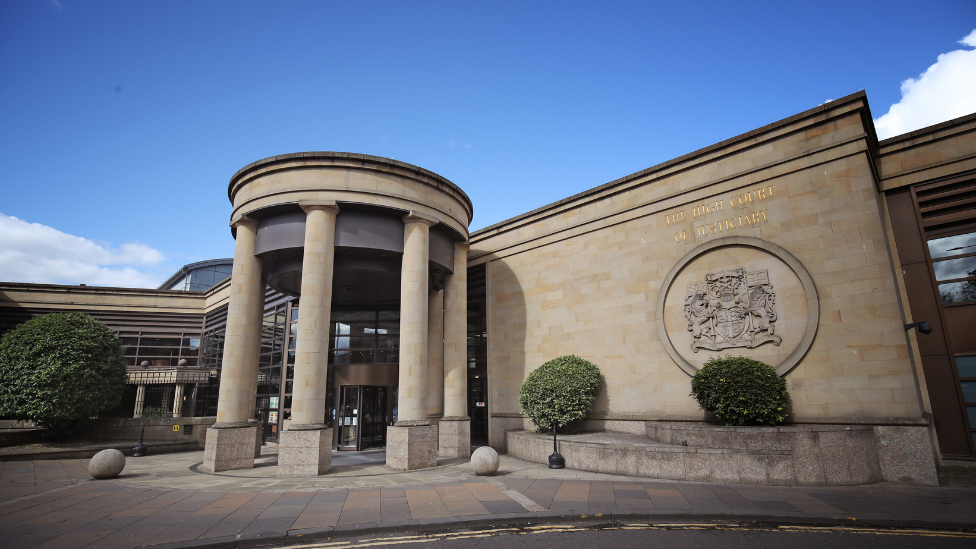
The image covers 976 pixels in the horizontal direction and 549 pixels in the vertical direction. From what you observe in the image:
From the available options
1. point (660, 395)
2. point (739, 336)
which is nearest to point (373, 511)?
point (660, 395)

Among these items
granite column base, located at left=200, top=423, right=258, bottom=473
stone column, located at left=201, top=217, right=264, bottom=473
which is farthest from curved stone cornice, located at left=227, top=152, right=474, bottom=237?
granite column base, located at left=200, top=423, right=258, bottom=473

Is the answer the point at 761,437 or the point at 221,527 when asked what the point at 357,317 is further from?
the point at 761,437

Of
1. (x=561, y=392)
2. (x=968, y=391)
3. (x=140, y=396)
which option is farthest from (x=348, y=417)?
(x=968, y=391)


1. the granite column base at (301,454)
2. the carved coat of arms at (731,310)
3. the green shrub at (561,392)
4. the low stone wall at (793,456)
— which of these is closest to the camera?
the low stone wall at (793,456)

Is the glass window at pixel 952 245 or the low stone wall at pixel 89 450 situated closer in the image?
the glass window at pixel 952 245

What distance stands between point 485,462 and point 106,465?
10466 millimetres

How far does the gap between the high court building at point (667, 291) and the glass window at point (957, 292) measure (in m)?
0.07

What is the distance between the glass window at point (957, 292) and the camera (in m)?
14.4

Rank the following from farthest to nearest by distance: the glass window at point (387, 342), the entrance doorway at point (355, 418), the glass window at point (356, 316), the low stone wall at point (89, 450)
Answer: the glass window at point (356, 316) → the glass window at point (387, 342) → the entrance doorway at point (355, 418) → the low stone wall at point (89, 450)

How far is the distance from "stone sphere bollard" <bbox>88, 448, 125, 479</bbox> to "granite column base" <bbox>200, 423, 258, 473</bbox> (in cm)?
229

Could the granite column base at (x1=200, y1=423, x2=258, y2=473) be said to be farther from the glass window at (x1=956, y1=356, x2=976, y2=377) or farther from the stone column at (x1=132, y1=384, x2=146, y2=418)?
the glass window at (x1=956, y1=356, x2=976, y2=377)

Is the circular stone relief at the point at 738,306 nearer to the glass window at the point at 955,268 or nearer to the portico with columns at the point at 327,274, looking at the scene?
the glass window at the point at 955,268

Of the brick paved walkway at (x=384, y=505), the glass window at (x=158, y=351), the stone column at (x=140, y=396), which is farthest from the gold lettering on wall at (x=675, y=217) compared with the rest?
the glass window at (x=158, y=351)

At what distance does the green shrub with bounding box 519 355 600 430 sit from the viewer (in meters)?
16.7
